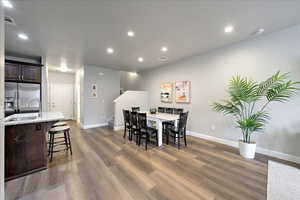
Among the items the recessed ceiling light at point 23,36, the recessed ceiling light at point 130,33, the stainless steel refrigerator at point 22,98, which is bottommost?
the stainless steel refrigerator at point 22,98

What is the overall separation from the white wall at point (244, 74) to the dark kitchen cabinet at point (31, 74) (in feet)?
15.4

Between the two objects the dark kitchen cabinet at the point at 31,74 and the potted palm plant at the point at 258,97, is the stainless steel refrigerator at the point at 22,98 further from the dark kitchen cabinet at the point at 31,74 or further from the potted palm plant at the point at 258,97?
the potted palm plant at the point at 258,97

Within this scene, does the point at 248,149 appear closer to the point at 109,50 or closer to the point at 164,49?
the point at 164,49

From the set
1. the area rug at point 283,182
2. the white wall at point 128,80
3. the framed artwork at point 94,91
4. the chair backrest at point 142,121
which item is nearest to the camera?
the area rug at point 283,182

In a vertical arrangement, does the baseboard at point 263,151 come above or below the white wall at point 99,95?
below

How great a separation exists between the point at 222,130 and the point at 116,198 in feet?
10.7

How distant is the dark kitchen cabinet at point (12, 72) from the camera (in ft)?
11.5

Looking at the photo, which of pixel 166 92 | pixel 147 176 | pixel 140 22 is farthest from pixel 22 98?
pixel 166 92

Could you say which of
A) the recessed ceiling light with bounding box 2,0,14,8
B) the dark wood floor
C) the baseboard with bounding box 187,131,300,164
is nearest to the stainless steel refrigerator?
the dark wood floor

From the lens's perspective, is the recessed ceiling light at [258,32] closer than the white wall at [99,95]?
Yes

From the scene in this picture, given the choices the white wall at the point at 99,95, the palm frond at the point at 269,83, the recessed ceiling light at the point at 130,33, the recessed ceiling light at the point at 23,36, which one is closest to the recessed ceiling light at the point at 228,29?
the palm frond at the point at 269,83

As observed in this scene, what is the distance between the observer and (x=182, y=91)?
4.70 metres

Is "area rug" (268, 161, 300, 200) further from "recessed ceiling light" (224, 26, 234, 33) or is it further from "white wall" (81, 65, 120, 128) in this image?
"white wall" (81, 65, 120, 128)

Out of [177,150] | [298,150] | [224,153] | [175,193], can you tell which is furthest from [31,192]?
[298,150]
